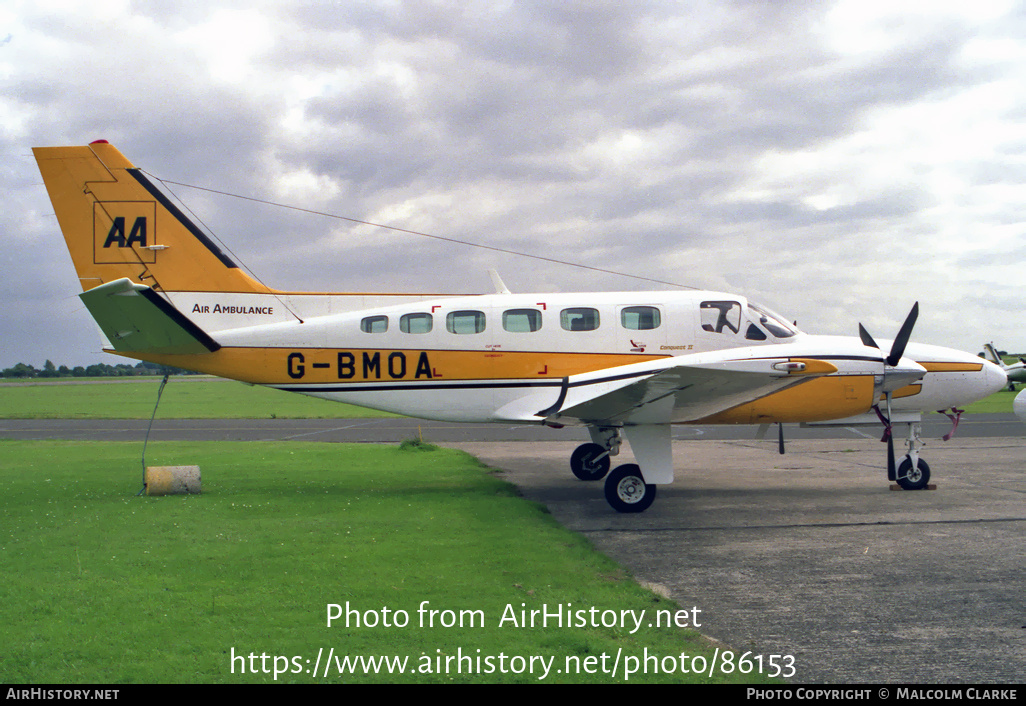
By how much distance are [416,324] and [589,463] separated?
183 inches

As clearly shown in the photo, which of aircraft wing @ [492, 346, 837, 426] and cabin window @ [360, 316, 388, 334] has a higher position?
cabin window @ [360, 316, 388, 334]

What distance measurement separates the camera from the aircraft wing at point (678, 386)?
9.55 metres

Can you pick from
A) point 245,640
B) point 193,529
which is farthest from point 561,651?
point 193,529

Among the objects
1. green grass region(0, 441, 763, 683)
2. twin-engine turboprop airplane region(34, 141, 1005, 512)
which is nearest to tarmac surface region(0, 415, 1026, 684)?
green grass region(0, 441, 763, 683)

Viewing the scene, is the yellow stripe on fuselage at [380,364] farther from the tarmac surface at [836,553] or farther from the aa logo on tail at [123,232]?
the tarmac surface at [836,553]

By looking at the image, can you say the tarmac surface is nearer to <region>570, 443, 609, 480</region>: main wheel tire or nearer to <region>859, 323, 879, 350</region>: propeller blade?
<region>570, 443, 609, 480</region>: main wheel tire

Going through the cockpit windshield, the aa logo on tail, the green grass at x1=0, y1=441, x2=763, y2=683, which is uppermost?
the aa logo on tail

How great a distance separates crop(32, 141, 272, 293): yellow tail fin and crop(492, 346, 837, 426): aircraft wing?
6.08 meters

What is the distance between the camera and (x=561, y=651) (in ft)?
16.4

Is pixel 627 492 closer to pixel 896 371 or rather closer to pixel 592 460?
pixel 592 460

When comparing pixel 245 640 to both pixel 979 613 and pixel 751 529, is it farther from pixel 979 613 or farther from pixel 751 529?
pixel 751 529

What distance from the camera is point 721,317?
11922 millimetres

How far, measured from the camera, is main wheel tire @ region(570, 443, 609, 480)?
14.1 meters

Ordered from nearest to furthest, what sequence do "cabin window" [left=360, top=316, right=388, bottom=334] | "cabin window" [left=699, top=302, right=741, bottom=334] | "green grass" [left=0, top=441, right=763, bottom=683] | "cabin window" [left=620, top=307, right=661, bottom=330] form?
1. "green grass" [left=0, top=441, right=763, bottom=683]
2. "cabin window" [left=699, top=302, right=741, bottom=334]
3. "cabin window" [left=620, top=307, right=661, bottom=330]
4. "cabin window" [left=360, top=316, right=388, bottom=334]
